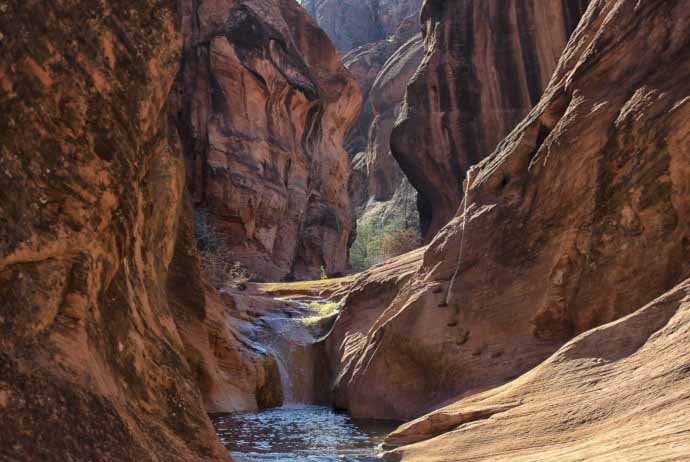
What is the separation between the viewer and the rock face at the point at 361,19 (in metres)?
85.9

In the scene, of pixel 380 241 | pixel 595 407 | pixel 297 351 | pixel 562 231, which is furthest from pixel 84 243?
pixel 380 241

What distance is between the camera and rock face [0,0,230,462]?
4.30m

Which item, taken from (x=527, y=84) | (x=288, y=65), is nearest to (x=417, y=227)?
(x=288, y=65)

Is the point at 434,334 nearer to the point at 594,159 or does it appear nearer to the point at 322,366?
the point at 594,159

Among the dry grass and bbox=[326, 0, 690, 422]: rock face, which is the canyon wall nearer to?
the dry grass

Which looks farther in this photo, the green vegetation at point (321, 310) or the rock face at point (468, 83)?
the rock face at point (468, 83)

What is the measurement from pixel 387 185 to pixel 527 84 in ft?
122

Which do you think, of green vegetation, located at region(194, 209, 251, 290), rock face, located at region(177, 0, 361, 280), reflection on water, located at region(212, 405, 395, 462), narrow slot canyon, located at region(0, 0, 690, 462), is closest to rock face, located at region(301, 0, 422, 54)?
rock face, located at region(177, 0, 361, 280)

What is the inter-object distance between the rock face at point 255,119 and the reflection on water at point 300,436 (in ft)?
62.4

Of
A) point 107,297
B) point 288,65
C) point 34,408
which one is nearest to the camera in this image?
point 34,408

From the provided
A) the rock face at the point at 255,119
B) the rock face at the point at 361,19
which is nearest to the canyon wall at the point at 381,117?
the rock face at the point at 361,19

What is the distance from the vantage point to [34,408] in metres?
4.10

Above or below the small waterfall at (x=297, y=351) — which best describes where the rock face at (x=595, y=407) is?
below

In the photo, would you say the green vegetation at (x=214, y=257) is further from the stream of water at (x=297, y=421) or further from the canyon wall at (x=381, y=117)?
the canyon wall at (x=381, y=117)
